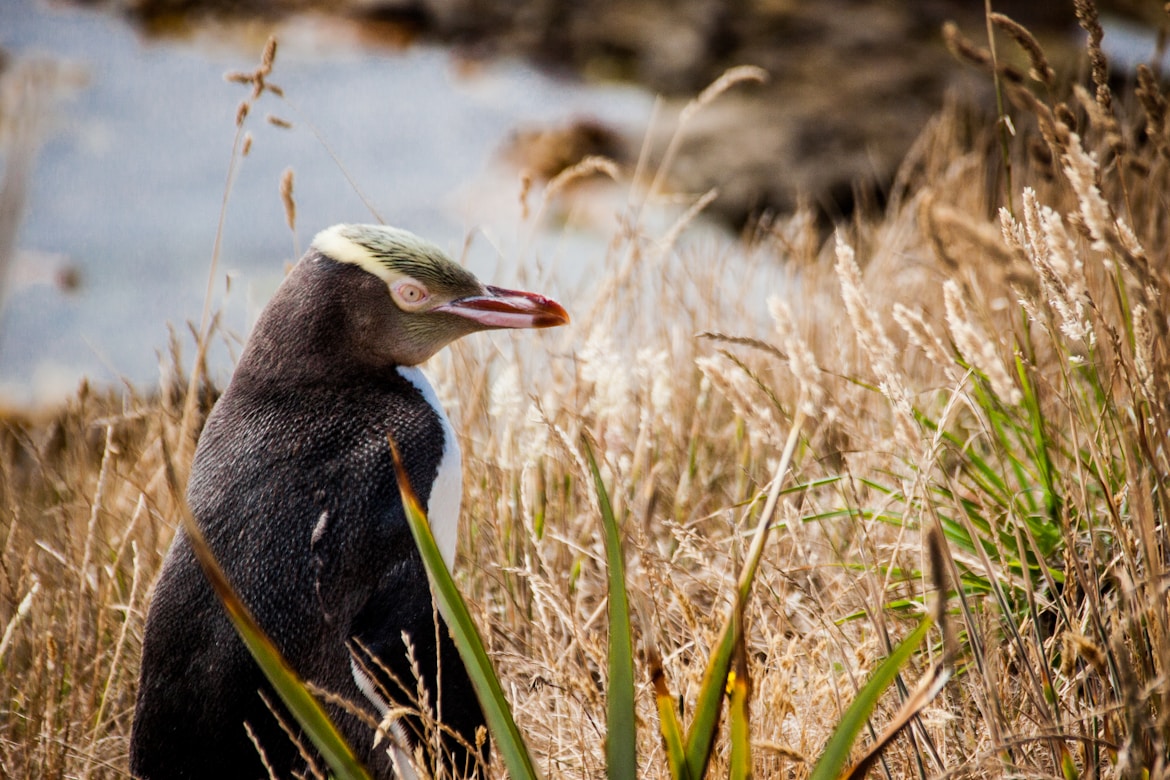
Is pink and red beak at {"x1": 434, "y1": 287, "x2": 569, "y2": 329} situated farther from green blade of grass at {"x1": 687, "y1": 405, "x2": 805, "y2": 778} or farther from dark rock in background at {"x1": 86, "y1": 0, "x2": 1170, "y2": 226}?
dark rock in background at {"x1": 86, "y1": 0, "x2": 1170, "y2": 226}

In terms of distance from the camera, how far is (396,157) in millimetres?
5859

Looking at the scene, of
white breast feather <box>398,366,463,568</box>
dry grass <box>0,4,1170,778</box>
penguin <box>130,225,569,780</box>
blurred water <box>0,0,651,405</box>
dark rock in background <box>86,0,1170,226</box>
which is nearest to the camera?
dry grass <box>0,4,1170,778</box>

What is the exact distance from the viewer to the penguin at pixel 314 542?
1118mm

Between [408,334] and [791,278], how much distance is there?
166cm

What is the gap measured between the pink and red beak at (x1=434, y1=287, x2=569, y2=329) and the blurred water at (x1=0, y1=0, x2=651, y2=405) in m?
2.26

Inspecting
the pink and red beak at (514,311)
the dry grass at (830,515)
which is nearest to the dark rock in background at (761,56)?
the dry grass at (830,515)

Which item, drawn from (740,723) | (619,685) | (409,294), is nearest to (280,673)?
(619,685)

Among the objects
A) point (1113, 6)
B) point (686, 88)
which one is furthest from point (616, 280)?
point (1113, 6)

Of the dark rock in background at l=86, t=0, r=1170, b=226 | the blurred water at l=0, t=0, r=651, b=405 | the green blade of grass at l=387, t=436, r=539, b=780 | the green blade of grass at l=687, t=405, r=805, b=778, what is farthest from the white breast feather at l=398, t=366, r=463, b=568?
the dark rock in background at l=86, t=0, r=1170, b=226

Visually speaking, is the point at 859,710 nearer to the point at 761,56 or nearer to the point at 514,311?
the point at 514,311

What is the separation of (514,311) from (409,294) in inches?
5.9

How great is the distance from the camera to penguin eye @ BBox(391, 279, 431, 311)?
49.2 inches

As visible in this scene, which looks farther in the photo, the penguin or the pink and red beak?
the pink and red beak

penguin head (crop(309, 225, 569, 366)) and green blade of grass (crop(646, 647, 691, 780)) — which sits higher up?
penguin head (crop(309, 225, 569, 366))
